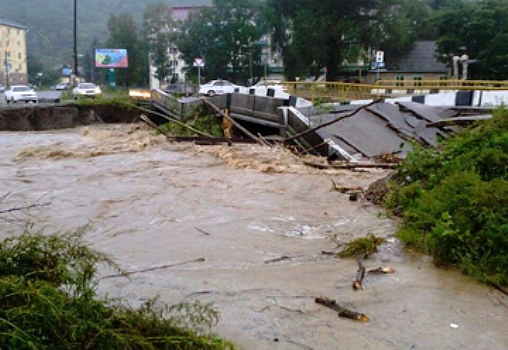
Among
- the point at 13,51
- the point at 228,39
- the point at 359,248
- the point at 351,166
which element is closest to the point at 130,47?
the point at 228,39

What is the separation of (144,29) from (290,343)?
7864 cm

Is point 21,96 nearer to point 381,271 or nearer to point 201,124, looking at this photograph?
point 201,124

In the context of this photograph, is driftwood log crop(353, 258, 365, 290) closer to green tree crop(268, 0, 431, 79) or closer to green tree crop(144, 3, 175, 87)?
green tree crop(268, 0, 431, 79)

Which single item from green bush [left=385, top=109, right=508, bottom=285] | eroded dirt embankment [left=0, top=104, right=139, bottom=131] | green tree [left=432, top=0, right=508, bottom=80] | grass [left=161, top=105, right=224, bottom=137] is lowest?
eroded dirt embankment [left=0, top=104, right=139, bottom=131]

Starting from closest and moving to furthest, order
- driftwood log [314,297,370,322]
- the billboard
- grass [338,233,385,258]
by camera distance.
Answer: driftwood log [314,297,370,322]
grass [338,233,385,258]
the billboard

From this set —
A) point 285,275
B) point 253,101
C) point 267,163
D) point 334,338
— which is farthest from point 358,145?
point 334,338

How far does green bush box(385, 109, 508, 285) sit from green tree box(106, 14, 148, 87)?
67972mm

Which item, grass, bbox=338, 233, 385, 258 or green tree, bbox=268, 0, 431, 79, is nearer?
grass, bbox=338, 233, 385, 258

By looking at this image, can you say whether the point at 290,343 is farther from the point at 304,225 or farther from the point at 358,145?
the point at 358,145

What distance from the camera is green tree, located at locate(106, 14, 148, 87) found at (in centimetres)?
7388

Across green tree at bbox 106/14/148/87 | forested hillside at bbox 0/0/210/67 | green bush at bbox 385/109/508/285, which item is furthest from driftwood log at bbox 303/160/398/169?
forested hillside at bbox 0/0/210/67

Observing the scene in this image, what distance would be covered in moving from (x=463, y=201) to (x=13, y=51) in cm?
10557

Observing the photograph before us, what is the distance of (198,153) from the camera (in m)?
15.9

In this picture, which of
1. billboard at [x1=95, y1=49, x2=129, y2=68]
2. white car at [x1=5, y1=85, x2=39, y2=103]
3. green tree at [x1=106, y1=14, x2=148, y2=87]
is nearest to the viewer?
white car at [x1=5, y1=85, x2=39, y2=103]
